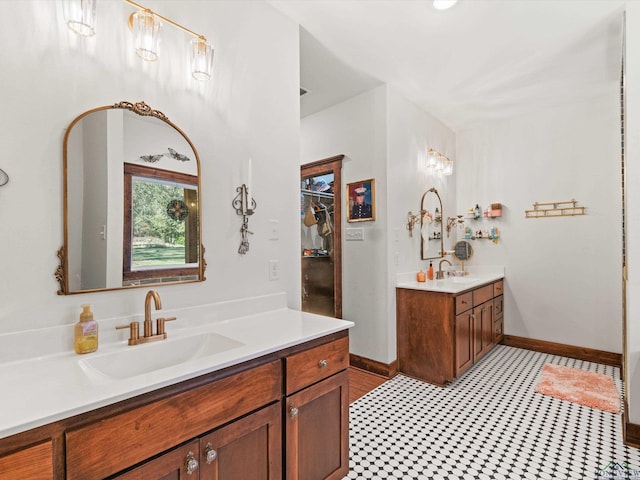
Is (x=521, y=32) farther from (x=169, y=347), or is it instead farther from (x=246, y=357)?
(x=169, y=347)

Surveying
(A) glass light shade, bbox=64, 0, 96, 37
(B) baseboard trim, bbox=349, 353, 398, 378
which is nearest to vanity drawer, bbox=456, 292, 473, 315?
(B) baseboard trim, bbox=349, 353, 398, 378

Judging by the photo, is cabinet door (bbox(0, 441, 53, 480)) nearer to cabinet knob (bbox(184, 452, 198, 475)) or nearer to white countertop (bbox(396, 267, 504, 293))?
cabinet knob (bbox(184, 452, 198, 475))

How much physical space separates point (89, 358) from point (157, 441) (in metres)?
0.46

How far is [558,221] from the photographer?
3.58m

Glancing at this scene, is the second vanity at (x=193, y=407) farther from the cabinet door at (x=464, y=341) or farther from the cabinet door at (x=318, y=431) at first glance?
the cabinet door at (x=464, y=341)

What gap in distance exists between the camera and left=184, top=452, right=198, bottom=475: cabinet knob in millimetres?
1032

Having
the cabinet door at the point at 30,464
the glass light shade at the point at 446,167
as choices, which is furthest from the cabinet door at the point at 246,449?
the glass light shade at the point at 446,167

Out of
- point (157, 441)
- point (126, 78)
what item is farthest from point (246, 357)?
point (126, 78)

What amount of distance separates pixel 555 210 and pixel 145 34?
162 inches

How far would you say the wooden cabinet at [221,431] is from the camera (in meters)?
0.83

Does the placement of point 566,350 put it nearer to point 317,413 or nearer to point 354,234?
point 354,234

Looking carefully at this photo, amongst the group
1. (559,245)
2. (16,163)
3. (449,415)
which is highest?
(16,163)

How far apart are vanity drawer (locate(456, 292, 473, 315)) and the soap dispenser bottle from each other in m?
2.61

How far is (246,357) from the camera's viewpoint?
1.21 m
